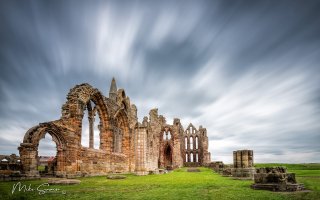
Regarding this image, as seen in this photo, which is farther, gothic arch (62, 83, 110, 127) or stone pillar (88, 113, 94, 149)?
stone pillar (88, 113, 94, 149)

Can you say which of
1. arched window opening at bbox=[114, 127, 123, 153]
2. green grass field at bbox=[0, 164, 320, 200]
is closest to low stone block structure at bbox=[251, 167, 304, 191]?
green grass field at bbox=[0, 164, 320, 200]

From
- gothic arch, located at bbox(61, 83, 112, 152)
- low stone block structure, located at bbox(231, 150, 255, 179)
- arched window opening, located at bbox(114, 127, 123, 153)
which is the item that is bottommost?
low stone block structure, located at bbox(231, 150, 255, 179)

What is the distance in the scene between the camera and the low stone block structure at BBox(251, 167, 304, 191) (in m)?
6.98

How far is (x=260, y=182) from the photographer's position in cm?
774

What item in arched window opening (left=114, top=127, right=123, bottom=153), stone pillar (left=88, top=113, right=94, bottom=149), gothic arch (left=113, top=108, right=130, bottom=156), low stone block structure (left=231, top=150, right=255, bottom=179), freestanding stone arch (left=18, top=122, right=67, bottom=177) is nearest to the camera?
freestanding stone arch (left=18, top=122, right=67, bottom=177)

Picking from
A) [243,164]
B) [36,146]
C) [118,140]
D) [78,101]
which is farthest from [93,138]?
[243,164]

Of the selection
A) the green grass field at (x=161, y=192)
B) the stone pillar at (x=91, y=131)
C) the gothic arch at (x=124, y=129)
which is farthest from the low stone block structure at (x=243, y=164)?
the gothic arch at (x=124, y=129)

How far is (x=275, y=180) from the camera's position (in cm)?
746

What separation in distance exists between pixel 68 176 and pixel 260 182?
32.3ft

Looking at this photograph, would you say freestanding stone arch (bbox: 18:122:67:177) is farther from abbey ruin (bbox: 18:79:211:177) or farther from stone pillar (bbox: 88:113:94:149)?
stone pillar (bbox: 88:113:94:149)

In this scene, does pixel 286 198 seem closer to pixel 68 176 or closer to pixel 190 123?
pixel 68 176

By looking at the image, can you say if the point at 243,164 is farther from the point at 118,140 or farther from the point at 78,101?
the point at 118,140

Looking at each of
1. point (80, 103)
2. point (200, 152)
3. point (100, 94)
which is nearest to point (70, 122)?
point (80, 103)

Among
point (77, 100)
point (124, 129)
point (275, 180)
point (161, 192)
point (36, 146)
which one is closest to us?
point (161, 192)
